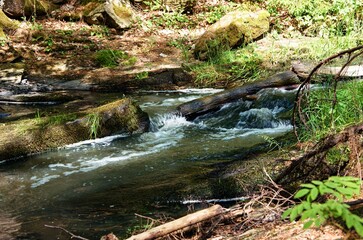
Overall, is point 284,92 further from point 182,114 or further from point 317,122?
point 317,122

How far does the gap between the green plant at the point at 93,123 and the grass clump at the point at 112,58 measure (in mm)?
5005

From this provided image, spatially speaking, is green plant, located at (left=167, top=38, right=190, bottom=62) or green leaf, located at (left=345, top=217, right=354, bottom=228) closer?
green leaf, located at (left=345, top=217, right=354, bottom=228)

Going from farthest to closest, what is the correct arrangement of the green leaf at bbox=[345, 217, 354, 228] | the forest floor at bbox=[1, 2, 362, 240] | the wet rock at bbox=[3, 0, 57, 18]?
the wet rock at bbox=[3, 0, 57, 18] → the forest floor at bbox=[1, 2, 362, 240] → the green leaf at bbox=[345, 217, 354, 228]

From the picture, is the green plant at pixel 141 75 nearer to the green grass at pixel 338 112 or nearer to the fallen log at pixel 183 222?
the green grass at pixel 338 112

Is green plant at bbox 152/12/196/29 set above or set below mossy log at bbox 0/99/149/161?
above

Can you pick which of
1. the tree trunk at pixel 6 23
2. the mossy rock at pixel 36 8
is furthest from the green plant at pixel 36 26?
the tree trunk at pixel 6 23

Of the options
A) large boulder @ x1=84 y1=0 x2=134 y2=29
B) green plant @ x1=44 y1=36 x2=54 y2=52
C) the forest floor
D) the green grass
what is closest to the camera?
the green grass

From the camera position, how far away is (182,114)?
7789 millimetres

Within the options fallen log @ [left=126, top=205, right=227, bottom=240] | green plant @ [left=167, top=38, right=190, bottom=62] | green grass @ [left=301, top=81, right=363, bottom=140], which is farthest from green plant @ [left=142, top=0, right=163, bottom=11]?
fallen log @ [left=126, top=205, right=227, bottom=240]

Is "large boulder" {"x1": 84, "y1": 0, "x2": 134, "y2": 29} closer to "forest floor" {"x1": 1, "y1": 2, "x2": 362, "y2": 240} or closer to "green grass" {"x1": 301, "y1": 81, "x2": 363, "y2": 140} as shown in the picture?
"forest floor" {"x1": 1, "y1": 2, "x2": 362, "y2": 240}

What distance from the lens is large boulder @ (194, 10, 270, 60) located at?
38.4 feet

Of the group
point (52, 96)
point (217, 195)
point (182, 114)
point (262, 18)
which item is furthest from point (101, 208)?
point (262, 18)

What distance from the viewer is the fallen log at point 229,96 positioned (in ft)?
25.4

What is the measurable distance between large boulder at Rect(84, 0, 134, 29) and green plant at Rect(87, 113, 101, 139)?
323 inches
